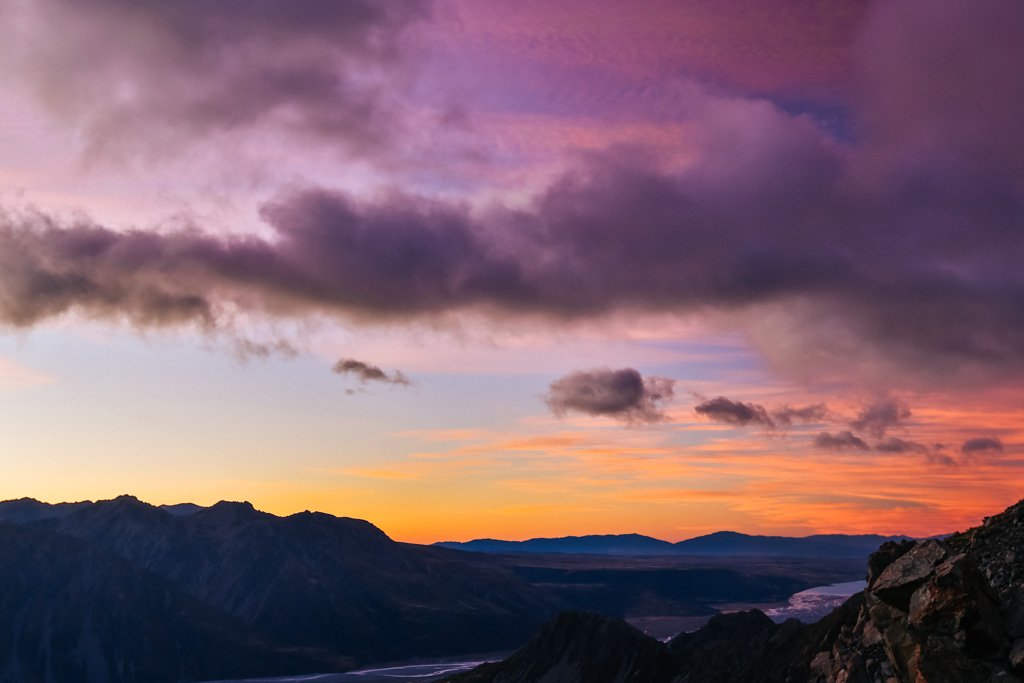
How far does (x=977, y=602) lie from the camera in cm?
3597

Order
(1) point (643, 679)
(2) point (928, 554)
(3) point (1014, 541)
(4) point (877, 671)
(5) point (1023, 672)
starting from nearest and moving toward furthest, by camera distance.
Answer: (5) point (1023, 672) → (2) point (928, 554) → (4) point (877, 671) → (3) point (1014, 541) → (1) point (643, 679)

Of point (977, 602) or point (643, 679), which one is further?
point (643, 679)

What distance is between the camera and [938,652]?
119 ft

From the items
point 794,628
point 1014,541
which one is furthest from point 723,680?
point 1014,541

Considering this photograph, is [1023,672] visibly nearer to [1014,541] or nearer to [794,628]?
[1014,541]

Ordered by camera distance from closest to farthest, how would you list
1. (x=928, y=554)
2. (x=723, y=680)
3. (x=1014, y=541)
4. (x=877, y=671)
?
(x=928, y=554), (x=877, y=671), (x=1014, y=541), (x=723, y=680)

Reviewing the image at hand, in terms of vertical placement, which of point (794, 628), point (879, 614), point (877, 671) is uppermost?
point (879, 614)

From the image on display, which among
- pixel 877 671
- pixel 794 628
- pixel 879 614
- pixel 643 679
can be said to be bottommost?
pixel 643 679

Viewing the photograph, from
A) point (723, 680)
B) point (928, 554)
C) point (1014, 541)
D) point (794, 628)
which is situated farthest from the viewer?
point (794, 628)

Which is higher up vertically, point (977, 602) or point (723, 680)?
point (977, 602)

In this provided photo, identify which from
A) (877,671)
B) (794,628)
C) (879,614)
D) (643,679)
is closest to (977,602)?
(879,614)

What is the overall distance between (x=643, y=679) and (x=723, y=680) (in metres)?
51.4

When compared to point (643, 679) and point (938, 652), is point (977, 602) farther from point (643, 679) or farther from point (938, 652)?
point (643, 679)

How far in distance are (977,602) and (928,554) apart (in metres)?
3.38
